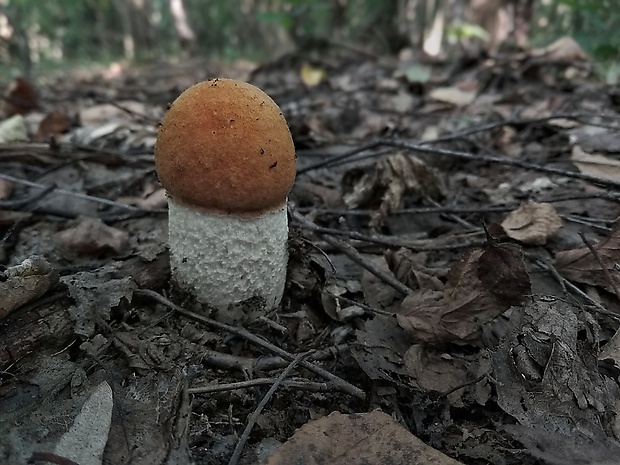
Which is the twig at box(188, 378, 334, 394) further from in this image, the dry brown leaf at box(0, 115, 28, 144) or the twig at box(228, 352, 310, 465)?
the dry brown leaf at box(0, 115, 28, 144)

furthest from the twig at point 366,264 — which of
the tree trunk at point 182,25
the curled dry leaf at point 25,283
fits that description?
the tree trunk at point 182,25

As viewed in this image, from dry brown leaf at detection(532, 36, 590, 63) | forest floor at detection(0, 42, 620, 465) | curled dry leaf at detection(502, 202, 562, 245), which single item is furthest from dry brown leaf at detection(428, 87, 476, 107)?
curled dry leaf at detection(502, 202, 562, 245)

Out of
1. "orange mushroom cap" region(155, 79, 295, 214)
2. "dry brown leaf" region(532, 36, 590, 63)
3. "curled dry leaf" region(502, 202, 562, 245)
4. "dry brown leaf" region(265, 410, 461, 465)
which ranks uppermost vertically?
"orange mushroom cap" region(155, 79, 295, 214)

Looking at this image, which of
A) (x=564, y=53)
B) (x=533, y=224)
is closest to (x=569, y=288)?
(x=533, y=224)

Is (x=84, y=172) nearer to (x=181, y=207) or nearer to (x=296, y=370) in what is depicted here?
(x=181, y=207)

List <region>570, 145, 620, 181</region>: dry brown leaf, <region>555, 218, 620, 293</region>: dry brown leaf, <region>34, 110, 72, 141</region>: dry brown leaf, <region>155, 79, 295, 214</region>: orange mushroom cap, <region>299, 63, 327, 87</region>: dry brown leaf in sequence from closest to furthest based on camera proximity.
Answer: <region>155, 79, 295, 214</region>: orange mushroom cap
<region>555, 218, 620, 293</region>: dry brown leaf
<region>570, 145, 620, 181</region>: dry brown leaf
<region>34, 110, 72, 141</region>: dry brown leaf
<region>299, 63, 327, 87</region>: dry brown leaf

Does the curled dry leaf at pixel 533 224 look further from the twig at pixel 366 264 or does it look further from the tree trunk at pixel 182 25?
the tree trunk at pixel 182 25

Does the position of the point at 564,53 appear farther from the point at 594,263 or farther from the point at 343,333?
the point at 343,333
